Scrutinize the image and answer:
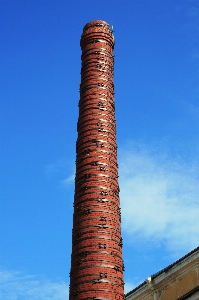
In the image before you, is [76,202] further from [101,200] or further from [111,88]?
[111,88]

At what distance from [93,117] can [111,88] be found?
2052 mm

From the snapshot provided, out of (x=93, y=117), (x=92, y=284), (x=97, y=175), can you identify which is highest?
(x=93, y=117)

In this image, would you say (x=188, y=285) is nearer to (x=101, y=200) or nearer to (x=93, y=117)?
(x=101, y=200)

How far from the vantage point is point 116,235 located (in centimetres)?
1494

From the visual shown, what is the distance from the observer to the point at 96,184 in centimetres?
1551

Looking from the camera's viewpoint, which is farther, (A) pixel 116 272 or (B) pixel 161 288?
(B) pixel 161 288

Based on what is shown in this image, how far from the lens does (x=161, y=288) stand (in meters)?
18.1

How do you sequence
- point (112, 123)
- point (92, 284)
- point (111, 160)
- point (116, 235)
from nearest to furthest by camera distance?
point (92, 284) → point (116, 235) → point (111, 160) → point (112, 123)

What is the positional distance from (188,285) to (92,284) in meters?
5.14

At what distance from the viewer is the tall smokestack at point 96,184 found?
13.8 m

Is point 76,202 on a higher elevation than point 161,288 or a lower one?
higher

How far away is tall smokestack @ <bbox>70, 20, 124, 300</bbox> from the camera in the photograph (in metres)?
13.8

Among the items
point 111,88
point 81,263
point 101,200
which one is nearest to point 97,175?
point 101,200

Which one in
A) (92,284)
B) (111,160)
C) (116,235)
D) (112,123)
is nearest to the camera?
(92,284)
